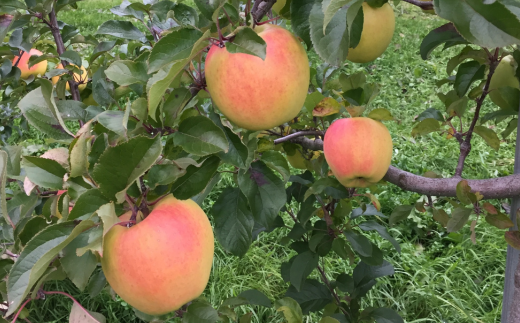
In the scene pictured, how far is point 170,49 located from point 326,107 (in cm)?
48

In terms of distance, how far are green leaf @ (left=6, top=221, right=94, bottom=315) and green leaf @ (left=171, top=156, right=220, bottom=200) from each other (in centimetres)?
13

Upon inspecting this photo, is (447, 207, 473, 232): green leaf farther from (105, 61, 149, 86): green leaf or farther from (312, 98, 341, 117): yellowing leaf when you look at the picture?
(105, 61, 149, 86): green leaf

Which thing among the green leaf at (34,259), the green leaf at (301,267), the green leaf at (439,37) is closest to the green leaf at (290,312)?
the green leaf at (301,267)

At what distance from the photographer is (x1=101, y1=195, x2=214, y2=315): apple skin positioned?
0.51 metres

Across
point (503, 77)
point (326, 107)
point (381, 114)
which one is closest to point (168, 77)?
point (326, 107)

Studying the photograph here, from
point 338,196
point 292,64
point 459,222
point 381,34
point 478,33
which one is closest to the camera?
point 478,33

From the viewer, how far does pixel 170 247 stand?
518mm

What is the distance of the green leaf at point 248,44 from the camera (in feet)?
1.60

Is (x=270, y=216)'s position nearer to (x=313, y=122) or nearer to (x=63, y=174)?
(x=63, y=174)

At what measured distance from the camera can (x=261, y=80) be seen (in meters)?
0.55

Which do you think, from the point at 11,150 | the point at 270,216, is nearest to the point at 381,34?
the point at 270,216

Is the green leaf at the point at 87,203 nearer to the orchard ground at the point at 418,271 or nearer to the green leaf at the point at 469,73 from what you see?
the green leaf at the point at 469,73

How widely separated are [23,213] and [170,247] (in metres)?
0.38

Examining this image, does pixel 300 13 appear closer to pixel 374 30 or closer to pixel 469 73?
pixel 374 30
